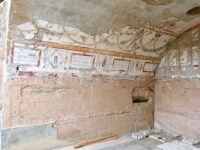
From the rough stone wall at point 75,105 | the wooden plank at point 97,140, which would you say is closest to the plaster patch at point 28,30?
the rough stone wall at point 75,105

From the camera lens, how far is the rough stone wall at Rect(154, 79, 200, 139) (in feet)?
14.5

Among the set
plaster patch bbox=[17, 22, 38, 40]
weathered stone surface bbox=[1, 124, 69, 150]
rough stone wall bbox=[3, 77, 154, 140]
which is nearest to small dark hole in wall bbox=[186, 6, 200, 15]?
rough stone wall bbox=[3, 77, 154, 140]

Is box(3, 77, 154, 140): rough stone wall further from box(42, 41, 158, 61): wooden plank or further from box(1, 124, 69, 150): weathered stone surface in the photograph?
box(42, 41, 158, 61): wooden plank

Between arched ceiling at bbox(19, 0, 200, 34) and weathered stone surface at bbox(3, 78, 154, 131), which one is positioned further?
weathered stone surface at bbox(3, 78, 154, 131)

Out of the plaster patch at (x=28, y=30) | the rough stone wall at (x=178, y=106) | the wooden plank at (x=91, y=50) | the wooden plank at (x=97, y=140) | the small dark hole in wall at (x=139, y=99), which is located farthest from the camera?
the small dark hole in wall at (x=139, y=99)

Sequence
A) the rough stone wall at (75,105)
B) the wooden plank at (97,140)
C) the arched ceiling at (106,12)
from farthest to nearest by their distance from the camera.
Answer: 1. the wooden plank at (97,140)
2. the rough stone wall at (75,105)
3. the arched ceiling at (106,12)

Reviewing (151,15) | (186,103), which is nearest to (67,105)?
(151,15)

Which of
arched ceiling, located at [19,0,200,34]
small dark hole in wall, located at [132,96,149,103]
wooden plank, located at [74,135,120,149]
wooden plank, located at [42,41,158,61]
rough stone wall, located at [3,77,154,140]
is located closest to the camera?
arched ceiling, located at [19,0,200,34]

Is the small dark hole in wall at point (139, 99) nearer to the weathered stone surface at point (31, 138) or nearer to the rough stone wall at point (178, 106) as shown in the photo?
the rough stone wall at point (178, 106)

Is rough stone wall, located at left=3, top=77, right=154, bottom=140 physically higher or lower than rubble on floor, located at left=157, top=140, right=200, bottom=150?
higher

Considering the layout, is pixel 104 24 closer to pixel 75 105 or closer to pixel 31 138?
pixel 75 105

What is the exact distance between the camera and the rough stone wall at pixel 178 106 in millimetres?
4426

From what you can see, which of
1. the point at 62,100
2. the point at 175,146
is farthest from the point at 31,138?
the point at 175,146

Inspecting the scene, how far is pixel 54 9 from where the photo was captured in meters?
2.93
